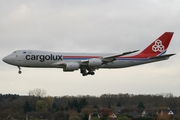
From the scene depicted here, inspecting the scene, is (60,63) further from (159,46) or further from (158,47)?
(159,46)

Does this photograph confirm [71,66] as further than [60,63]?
No

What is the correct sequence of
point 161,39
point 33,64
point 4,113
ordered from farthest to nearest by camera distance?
point 4,113, point 161,39, point 33,64

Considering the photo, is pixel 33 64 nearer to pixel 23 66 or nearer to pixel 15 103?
pixel 23 66

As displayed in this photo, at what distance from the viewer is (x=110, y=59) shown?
297 feet

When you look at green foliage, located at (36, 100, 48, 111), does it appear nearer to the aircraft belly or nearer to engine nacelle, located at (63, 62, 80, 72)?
the aircraft belly

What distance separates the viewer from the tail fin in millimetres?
98125

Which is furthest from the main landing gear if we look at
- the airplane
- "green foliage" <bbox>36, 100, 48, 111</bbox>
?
"green foliage" <bbox>36, 100, 48, 111</bbox>

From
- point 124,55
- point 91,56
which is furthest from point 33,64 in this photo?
point 124,55

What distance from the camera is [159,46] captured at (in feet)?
326

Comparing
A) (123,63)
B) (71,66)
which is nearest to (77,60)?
(71,66)

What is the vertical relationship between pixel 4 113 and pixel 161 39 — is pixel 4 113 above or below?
below

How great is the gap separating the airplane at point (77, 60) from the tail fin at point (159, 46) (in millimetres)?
1838

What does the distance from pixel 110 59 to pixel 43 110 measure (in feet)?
276

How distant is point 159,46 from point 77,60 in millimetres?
18620
